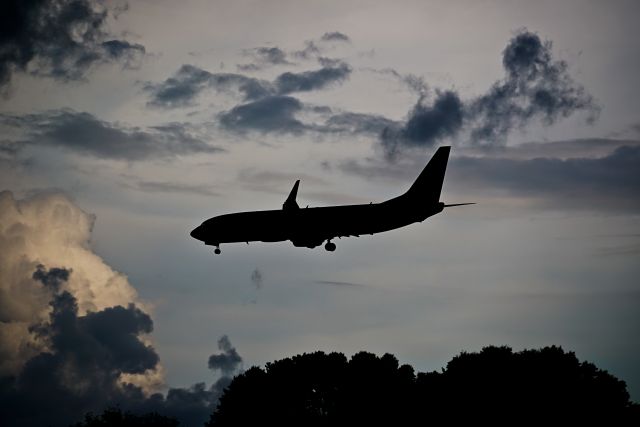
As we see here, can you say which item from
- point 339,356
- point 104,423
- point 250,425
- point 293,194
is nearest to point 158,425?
point 104,423

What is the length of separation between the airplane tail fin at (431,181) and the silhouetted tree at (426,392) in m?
36.3

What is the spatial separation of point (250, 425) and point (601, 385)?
55.0 m

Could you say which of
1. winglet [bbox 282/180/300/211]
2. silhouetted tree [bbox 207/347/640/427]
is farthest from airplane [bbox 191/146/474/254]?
silhouetted tree [bbox 207/347/640/427]

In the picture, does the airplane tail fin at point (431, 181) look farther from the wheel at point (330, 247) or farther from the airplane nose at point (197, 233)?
the airplane nose at point (197, 233)

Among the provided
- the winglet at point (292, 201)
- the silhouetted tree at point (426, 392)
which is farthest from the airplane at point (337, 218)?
the silhouetted tree at point (426, 392)

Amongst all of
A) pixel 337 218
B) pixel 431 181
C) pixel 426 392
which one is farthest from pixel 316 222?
pixel 426 392

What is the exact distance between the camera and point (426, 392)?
11625 centimetres

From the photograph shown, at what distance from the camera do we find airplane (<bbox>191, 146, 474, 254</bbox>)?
79.8 m

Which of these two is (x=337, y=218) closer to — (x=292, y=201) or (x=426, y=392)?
(x=292, y=201)

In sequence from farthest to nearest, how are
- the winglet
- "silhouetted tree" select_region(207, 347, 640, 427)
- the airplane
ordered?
"silhouetted tree" select_region(207, 347, 640, 427) → the winglet → the airplane

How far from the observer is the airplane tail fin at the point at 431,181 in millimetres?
80250

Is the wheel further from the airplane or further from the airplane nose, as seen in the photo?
the airplane nose

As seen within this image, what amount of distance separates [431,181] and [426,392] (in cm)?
4576

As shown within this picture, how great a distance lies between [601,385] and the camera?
102 metres
